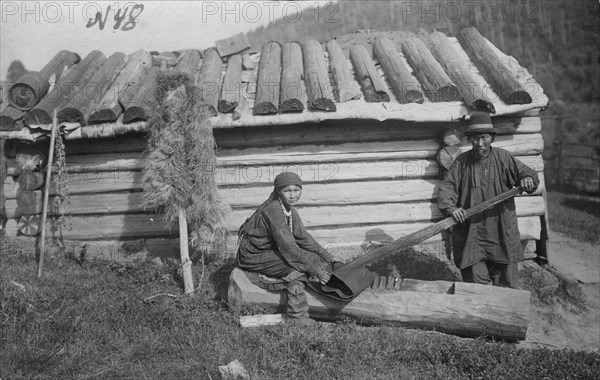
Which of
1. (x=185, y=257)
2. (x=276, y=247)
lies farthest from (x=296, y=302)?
(x=185, y=257)

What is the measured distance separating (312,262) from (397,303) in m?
1.06

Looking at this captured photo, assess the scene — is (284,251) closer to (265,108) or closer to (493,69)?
(265,108)

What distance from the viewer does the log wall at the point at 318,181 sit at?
7.84 m

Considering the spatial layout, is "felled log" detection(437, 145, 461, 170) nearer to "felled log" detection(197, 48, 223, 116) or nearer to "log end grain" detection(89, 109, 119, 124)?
"felled log" detection(197, 48, 223, 116)

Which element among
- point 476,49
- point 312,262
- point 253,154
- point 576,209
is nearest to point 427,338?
point 312,262

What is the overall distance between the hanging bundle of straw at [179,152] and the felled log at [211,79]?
0.31 metres

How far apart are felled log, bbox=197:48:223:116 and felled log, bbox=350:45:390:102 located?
2.24 metres

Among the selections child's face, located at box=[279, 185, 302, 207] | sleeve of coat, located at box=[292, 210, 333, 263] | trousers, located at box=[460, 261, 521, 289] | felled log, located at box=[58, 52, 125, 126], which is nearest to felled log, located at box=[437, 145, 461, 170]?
trousers, located at box=[460, 261, 521, 289]

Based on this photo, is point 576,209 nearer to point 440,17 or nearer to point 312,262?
point 312,262

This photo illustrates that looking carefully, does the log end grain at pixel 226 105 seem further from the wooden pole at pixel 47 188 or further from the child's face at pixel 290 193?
the wooden pole at pixel 47 188

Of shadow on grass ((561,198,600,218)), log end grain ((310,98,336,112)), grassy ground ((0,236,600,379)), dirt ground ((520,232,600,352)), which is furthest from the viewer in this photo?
shadow on grass ((561,198,600,218))

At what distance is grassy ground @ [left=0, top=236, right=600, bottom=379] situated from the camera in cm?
479

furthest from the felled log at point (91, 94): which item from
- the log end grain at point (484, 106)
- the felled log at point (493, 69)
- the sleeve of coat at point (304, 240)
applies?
the felled log at point (493, 69)

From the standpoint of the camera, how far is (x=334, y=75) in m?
8.27
